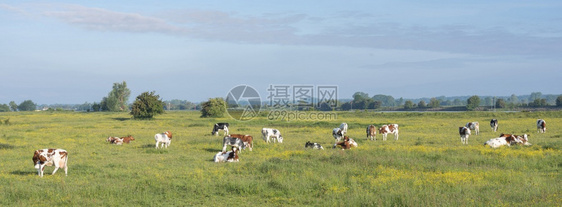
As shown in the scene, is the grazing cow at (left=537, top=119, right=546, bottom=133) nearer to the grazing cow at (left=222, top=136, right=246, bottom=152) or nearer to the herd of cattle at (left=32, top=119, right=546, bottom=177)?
the herd of cattle at (left=32, top=119, right=546, bottom=177)

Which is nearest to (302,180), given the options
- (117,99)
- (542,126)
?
(542,126)

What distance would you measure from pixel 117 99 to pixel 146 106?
70.9 metres

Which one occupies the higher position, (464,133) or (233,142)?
(464,133)

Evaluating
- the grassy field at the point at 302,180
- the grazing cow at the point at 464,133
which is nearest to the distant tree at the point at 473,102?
the grazing cow at the point at 464,133

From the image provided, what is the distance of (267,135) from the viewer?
28.6 metres

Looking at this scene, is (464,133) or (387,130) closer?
(464,133)

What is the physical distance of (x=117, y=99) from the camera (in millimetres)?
131750

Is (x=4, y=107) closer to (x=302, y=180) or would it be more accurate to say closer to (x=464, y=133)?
(x=464, y=133)

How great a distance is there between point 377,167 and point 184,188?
7.50m

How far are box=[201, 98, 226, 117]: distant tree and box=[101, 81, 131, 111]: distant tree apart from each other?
60226mm

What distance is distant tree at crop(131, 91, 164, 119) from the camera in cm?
6631

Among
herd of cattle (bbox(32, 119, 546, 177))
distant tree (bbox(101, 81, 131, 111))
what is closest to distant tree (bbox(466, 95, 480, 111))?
distant tree (bbox(101, 81, 131, 111))

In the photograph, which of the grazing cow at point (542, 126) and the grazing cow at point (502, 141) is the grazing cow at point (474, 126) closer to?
the grazing cow at point (542, 126)

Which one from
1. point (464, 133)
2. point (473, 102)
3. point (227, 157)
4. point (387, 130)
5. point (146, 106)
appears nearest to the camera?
point (227, 157)
